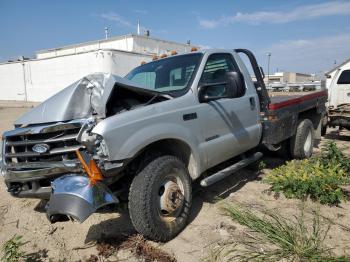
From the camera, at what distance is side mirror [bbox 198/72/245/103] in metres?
3.68

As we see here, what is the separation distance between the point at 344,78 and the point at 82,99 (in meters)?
8.81

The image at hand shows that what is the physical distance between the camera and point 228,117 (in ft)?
14.2

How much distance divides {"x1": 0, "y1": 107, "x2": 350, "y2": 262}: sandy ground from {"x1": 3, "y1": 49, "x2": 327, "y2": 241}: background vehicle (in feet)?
0.91

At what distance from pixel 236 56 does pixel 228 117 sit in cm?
114

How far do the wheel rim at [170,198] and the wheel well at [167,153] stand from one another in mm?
291

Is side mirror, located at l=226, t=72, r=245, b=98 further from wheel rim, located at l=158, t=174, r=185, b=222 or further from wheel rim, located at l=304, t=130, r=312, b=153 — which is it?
wheel rim, located at l=304, t=130, r=312, b=153

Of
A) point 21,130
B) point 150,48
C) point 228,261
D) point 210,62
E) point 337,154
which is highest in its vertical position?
point 150,48

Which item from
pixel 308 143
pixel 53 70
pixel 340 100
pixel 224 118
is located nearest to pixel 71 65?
pixel 53 70

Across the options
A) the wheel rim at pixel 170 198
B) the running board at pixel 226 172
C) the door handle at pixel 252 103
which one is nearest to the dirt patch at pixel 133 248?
the wheel rim at pixel 170 198

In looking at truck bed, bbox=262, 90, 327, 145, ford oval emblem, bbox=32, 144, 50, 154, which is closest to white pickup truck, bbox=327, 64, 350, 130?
truck bed, bbox=262, 90, 327, 145

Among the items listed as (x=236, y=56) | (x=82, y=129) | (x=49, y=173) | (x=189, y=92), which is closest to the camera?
(x=82, y=129)

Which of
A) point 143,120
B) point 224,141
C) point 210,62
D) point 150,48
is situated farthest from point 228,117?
point 150,48

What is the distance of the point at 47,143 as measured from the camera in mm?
3158

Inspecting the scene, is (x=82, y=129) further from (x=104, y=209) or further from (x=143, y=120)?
(x=104, y=209)
